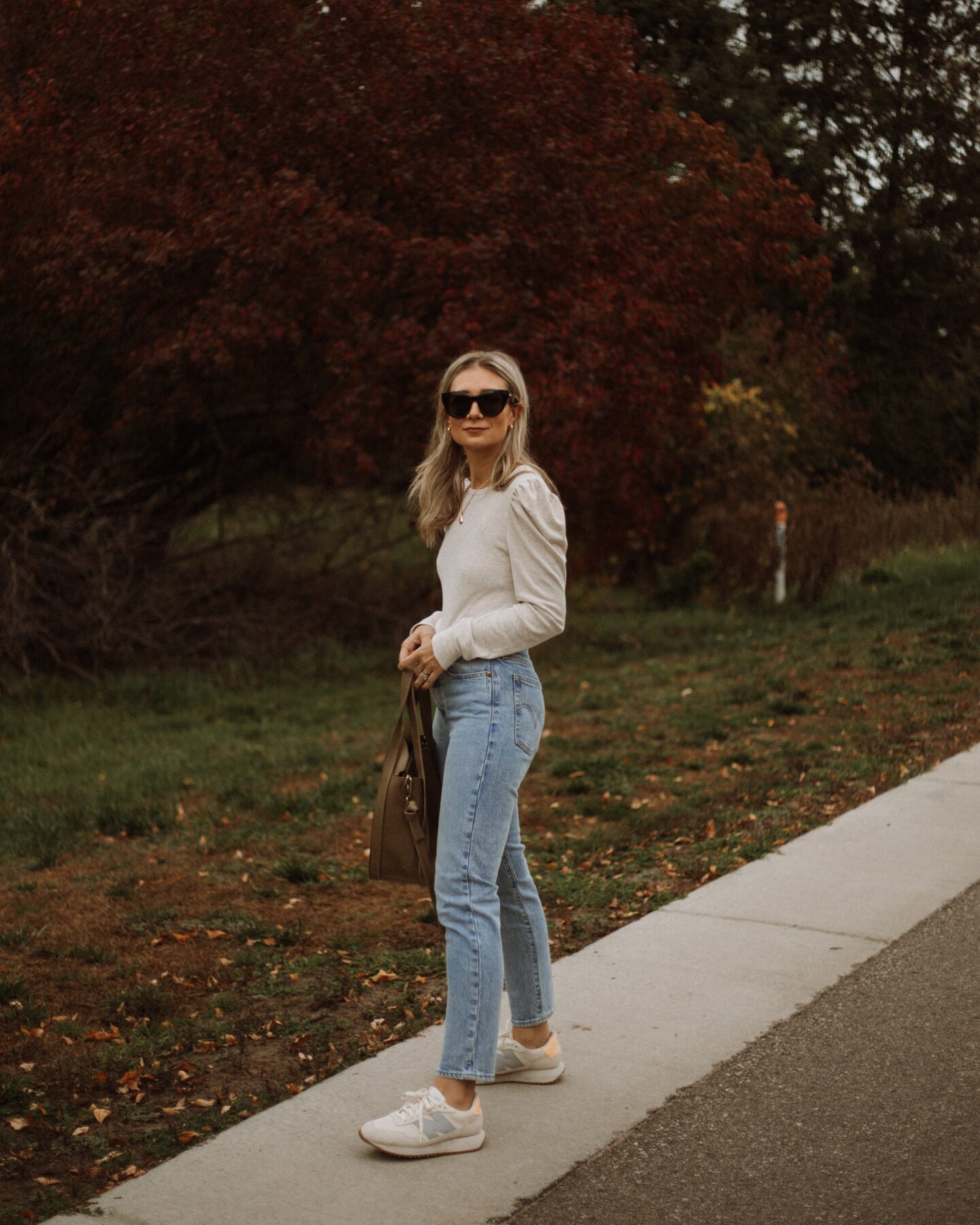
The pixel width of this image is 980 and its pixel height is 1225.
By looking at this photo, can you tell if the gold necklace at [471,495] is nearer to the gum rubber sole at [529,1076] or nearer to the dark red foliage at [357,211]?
the gum rubber sole at [529,1076]

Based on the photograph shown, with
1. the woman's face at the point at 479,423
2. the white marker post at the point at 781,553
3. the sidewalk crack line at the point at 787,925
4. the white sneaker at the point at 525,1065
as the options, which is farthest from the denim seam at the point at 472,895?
the white marker post at the point at 781,553

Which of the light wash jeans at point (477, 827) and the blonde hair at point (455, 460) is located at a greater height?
the blonde hair at point (455, 460)

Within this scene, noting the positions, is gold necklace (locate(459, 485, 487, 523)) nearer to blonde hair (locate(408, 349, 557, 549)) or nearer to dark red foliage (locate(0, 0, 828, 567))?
blonde hair (locate(408, 349, 557, 549))

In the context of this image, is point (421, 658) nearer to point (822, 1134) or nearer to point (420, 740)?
point (420, 740)

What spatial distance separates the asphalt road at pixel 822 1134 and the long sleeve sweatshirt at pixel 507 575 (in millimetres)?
1226

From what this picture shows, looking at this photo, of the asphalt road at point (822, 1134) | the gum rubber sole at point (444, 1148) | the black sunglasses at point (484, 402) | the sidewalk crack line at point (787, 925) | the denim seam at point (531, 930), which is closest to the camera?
the asphalt road at point (822, 1134)

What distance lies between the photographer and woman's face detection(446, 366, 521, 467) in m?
3.57

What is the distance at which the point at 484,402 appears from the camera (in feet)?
11.7

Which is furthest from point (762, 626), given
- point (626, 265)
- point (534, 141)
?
point (534, 141)

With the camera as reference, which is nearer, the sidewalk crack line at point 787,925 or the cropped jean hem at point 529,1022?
the cropped jean hem at point 529,1022

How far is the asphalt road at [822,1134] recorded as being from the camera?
3070 millimetres

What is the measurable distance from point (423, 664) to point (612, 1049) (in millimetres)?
1272

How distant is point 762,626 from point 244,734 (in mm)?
6157

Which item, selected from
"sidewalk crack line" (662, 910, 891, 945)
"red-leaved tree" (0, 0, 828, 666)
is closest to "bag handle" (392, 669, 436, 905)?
"sidewalk crack line" (662, 910, 891, 945)
